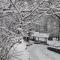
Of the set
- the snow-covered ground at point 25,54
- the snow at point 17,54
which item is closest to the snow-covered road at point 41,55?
the snow-covered ground at point 25,54

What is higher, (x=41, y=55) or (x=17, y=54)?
(x=17, y=54)

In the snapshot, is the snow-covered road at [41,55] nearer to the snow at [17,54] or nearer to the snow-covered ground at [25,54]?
the snow-covered ground at [25,54]

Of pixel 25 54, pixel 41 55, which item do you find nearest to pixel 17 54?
pixel 25 54

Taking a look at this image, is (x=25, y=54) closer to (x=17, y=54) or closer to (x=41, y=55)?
(x=17, y=54)

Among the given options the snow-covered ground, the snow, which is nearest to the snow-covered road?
the snow-covered ground

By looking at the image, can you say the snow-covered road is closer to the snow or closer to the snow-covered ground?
the snow-covered ground

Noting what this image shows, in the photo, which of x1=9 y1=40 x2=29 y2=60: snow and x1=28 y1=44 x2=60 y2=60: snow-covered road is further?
x1=28 y1=44 x2=60 y2=60: snow-covered road

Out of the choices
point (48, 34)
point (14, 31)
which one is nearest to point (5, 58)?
point (14, 31)

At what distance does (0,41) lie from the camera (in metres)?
4.81

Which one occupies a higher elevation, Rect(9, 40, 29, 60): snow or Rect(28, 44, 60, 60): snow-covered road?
Rect(9, 40, 29, 60): snow

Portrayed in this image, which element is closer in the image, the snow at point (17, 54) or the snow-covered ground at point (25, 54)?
the snow at point (17, 54)

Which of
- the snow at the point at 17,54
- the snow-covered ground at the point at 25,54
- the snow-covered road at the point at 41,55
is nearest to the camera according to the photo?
the snow at the point at 17,54

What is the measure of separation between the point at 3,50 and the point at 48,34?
14.2 m

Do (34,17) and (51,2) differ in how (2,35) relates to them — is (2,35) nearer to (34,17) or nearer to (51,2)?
(34,17)
